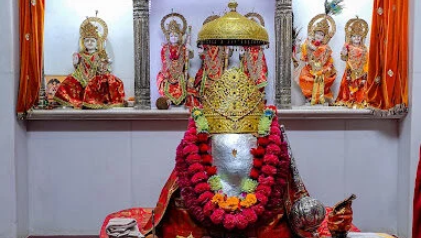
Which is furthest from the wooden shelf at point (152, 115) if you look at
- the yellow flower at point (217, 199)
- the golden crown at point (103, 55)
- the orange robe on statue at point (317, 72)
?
the yellow flower at point (217, 199)

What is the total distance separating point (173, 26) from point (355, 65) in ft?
6.13

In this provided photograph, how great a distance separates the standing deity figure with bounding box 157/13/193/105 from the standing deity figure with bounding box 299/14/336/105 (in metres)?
1.19

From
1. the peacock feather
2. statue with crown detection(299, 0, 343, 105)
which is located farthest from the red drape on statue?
the peacock feather

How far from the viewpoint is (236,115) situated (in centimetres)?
412

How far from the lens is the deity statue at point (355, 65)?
6.02m

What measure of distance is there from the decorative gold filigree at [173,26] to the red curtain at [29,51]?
123 centimetres

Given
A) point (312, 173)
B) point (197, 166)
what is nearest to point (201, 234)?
point (197, 166)

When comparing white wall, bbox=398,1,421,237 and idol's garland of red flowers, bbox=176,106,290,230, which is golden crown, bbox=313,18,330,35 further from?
idol's garland of red flowers, bbox=176,106,290,230

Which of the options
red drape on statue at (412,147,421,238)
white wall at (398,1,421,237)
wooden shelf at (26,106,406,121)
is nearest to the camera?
red drape on statue at (412,147,421,238)

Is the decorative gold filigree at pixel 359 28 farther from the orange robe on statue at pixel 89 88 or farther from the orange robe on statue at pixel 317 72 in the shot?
the orange robe on statue at pixel 89 88

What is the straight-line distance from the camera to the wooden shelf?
221 inches

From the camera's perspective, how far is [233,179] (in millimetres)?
4027

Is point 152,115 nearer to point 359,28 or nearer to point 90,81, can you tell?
point 90,81

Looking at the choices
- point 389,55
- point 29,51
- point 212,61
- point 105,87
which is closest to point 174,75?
point 212,61
